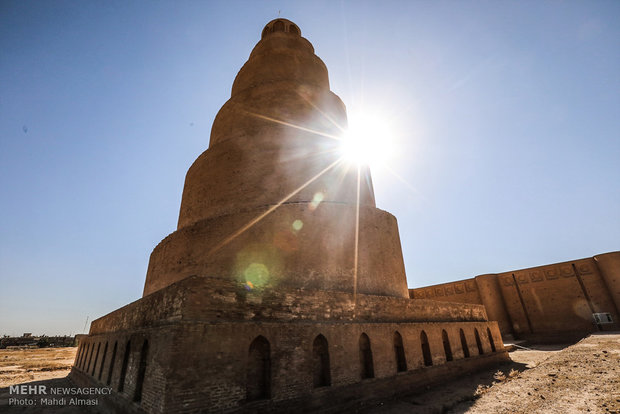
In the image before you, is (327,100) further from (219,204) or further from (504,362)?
(504,362)

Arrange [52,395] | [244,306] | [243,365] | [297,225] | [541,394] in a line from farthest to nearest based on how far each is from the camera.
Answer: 1. [52,395]
2. [297,225]
3. [541,394]
4. [244,306]
5. [243,365]

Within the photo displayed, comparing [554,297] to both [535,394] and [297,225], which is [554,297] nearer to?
[535,394]

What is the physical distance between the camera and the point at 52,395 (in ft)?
35.6

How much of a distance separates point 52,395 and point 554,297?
30.4 m

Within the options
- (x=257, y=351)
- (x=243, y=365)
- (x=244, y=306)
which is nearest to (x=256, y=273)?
(x=244, y=306)

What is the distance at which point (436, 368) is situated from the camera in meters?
9.88

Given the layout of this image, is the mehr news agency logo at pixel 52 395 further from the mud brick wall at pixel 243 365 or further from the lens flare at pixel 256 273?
the lens flare at pixel 256 273

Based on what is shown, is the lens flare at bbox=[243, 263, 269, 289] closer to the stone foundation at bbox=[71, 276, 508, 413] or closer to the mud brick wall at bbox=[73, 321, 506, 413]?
the stone foundation at bbox=[71, 276, 508, 413]

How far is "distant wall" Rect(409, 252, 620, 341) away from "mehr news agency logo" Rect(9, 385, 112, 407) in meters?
26.8

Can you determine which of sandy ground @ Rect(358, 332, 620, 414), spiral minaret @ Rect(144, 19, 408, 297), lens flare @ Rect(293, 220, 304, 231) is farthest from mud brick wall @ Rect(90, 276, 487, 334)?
lens flare @ Rect(293, 220, 304, 231)

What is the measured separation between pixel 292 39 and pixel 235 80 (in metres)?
4.34

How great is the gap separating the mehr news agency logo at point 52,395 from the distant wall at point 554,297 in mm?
26782

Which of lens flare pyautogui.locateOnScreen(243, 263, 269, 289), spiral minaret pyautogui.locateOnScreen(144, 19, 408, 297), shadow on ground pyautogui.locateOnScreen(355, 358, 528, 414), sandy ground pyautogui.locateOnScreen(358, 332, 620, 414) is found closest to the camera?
sandy ground pyautogui.locateOnScreen(358, 332, 620, 414)

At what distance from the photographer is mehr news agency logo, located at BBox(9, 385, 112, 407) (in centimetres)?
887
